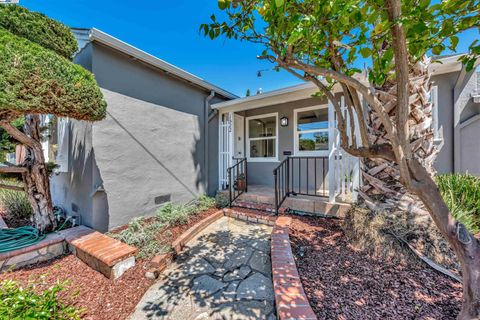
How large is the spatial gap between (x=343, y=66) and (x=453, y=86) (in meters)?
3.74

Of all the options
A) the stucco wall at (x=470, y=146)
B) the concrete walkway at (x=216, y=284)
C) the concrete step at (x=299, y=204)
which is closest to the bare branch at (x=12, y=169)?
the concrete walkway at (x=216, y=284)

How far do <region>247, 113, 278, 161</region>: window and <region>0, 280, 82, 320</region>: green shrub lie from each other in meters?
5.74

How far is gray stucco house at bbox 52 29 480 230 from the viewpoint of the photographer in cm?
385

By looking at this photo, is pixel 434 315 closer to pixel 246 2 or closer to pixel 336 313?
pixel 336 313

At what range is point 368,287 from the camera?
222 cm

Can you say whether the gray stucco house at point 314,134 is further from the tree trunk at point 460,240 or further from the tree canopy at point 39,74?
the tree canopy at point 39,74

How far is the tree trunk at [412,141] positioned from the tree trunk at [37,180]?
18.7 ft

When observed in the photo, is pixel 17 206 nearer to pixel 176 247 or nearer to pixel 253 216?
pixel 176 247

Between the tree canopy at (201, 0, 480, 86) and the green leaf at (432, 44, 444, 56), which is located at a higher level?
the tree canopy at (201, 0, 480, 86)

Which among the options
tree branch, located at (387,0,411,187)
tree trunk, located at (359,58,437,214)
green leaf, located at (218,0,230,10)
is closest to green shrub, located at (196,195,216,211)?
tree trunk, located at (359,58,437,214)

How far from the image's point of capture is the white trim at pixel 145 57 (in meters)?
3.61

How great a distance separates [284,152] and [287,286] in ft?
15.2

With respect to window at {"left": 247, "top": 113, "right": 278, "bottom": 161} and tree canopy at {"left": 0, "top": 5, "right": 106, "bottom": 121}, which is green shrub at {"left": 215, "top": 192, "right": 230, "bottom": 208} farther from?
tree canopy at {"left": 0, "top": 5, "right": 106, "bottom": 121}

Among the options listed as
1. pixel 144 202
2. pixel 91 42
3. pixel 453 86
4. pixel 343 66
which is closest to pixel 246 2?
pixel 343 66
